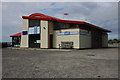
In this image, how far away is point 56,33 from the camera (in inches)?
977

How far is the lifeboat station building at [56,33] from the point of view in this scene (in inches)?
885

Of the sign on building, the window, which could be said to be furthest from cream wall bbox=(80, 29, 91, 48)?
the window

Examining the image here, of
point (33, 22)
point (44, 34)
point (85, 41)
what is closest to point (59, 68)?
point (85, 41)

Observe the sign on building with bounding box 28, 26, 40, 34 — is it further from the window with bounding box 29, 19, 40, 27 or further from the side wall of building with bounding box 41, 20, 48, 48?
the side wall of building with bounding box 41, 20, 48, 48

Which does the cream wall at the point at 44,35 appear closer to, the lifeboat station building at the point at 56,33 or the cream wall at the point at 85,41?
the lifeboat station building at the point at 56,33

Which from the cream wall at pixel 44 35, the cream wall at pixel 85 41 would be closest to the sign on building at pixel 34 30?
the cream wall at pixel 44 35

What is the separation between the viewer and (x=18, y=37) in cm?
3441

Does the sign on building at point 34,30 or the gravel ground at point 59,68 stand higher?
the sign on building at point 34,30

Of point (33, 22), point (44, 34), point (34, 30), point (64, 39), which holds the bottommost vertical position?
point (64, 39)

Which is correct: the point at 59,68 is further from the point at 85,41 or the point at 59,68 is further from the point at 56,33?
the point at 56,33

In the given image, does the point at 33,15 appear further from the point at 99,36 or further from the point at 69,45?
the point at 99,36

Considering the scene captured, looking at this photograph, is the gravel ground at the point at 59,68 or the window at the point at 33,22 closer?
the gravel ground at the point at 59,68

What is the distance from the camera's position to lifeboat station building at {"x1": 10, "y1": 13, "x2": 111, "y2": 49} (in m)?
22.5

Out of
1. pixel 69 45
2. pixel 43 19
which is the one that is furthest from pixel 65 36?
pixel 43 19
